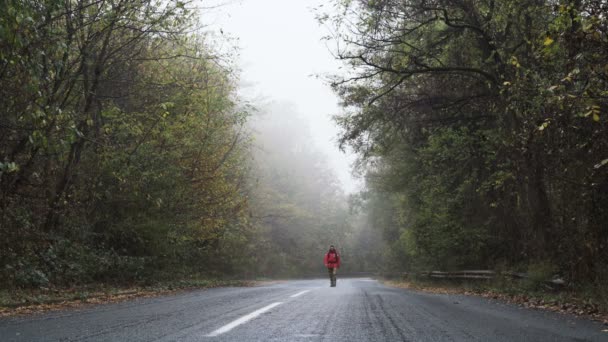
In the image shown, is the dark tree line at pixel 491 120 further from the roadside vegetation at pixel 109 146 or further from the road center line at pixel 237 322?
the roadside vegetation at pixel 109 146

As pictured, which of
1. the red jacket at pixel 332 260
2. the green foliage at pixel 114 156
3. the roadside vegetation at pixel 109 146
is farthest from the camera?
the red jacket at pixel 332 260

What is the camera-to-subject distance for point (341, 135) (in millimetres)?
16719

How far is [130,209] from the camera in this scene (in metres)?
16.6

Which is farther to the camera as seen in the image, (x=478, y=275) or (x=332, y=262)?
(x=332, y=262)

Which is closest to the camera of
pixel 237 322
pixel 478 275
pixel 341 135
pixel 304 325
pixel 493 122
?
pixel 304 325

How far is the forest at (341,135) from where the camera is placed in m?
8.62

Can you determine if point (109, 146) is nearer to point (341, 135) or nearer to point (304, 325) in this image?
point (341, 135)

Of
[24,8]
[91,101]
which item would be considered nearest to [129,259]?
[91,101]

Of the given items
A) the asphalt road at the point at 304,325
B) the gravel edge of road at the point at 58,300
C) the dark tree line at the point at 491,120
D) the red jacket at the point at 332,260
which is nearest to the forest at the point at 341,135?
the dark tree line at the point at 491,120

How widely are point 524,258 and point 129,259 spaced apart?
474 inches

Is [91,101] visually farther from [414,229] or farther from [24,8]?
[414,229]

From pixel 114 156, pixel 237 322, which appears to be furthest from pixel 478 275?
pixel 114 156

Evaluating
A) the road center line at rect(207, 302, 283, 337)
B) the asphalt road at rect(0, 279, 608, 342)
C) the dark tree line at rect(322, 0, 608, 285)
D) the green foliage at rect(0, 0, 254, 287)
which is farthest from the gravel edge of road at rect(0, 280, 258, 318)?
the dark tree line at rect(322, 0, 608, 285)

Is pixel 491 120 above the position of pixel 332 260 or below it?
above
